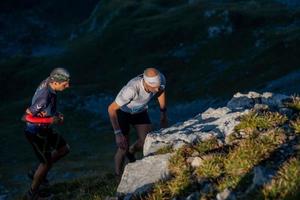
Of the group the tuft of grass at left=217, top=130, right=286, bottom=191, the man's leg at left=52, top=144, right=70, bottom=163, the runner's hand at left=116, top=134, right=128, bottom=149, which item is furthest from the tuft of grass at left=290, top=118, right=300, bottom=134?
the man's leg at left=52, top=144, right=70, bottom=163

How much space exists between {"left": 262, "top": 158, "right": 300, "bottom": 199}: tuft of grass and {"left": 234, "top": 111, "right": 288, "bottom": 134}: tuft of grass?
107 inches

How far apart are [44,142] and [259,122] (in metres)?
6.43

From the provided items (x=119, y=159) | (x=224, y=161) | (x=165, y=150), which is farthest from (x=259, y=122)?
(x=119, y=159)

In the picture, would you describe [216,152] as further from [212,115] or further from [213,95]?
[213,95]

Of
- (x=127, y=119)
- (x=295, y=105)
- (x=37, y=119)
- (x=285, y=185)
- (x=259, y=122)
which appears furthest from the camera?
(x=127, y=119)

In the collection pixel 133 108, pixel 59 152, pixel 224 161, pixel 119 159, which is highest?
pixel 224 161

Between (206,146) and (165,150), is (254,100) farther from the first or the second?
(206,146)

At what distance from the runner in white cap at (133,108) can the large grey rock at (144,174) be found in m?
3.10

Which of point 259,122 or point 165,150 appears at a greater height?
point 259,122

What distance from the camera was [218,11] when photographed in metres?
89.2

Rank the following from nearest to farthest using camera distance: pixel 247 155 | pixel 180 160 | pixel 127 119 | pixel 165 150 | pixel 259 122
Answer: pixel 247 155
pixel 180 160
pixel 259 122
pixel 165 150
pixel 127 119

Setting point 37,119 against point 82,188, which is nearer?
point 37,119

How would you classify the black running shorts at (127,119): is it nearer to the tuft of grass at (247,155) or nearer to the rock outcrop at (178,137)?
the rock outcrop at (178,137)

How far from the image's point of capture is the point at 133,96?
643 inches
